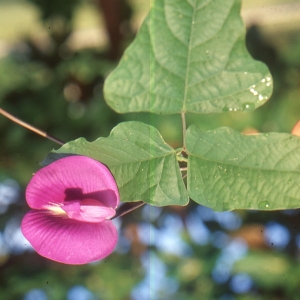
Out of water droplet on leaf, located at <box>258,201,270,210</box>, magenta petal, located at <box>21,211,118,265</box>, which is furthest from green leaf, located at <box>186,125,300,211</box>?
magenta petal, located at <box>21,211,118,265</box>

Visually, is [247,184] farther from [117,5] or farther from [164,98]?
[117,5]

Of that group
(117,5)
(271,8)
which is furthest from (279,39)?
(117,5)

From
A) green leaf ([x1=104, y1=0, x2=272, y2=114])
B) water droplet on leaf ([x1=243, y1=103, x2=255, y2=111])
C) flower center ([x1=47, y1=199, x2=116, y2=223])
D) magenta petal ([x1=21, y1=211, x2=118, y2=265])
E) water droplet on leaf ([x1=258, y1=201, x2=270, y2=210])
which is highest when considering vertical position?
green leaf ([x1=104, y1=0, x2=272, y2=114])

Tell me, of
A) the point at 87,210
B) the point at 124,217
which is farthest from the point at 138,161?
the point at 124,217

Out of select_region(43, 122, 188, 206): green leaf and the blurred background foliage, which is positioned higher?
select_region(43, 122, 188, 206): green leaf

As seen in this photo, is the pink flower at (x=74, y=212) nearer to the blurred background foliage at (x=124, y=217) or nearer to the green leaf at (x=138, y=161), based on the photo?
the green leaf at (x=138, y=161)

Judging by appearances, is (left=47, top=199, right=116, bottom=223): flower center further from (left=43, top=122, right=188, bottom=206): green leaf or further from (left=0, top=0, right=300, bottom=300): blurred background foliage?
(left=0, top=0, right=300, bottom=300): blurred background foliage

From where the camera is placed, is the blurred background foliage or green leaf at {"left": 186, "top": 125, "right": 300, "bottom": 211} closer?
green leaf at {"left": 186, "top": 125, "right": 300, "bottom": 211}

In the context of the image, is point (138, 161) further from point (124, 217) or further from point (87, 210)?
point (124, 217)
